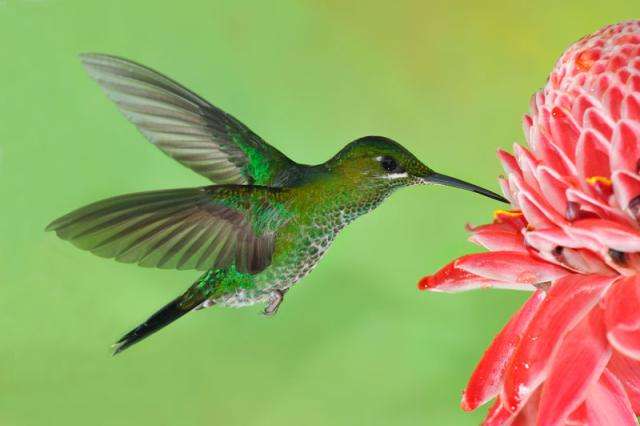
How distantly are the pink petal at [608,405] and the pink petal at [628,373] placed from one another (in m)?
0.01

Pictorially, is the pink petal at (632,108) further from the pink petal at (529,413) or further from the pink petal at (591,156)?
the pink petal at (529,413)

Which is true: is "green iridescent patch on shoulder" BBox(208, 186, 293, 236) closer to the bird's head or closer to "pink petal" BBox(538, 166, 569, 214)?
the bird's head

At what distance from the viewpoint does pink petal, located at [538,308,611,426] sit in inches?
22.5

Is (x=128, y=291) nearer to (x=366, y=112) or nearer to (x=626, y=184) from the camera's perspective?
(x=366, y=112)

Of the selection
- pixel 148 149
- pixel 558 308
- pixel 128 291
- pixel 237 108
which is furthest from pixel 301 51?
pixel 558 308

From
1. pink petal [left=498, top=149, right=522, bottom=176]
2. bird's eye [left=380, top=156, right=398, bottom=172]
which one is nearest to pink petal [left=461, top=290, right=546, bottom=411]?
pink petal [left=498, top=149, right=522, bottom=176]

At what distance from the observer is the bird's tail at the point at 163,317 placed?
0.99 metres

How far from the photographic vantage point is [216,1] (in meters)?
1.69

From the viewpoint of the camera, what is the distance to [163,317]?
3.37 ft

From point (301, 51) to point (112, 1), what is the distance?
392 millimetres

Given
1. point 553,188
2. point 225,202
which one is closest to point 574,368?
point 553,188

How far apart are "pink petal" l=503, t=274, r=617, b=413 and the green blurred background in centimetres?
98

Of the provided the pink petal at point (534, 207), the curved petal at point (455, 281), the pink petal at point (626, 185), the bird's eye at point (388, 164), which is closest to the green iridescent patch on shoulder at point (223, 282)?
the bird's eye at point (388, 164)

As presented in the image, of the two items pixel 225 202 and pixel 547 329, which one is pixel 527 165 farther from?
pixel 225 202
